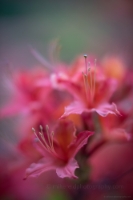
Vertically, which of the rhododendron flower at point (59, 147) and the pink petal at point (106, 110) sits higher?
the pink petal at point (106, 110)

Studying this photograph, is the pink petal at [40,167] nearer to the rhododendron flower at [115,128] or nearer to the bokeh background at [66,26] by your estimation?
the rhododendron flower at [115,128]

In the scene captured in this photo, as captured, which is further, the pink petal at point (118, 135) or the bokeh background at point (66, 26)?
the bokeh background at point (66, 26)

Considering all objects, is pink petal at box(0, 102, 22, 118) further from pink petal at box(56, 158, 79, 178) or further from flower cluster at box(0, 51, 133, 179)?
pink petal at box(56, 158, 79, 178)

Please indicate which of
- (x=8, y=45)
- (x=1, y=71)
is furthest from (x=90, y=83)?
(x=8, y=45)

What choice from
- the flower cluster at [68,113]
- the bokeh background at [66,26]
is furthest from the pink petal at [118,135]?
the bokeh background at [66,26]

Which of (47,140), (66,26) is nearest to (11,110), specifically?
(47,140)

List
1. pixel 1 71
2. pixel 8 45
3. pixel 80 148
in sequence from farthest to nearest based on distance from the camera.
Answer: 1. pixel 8 45
2. pixel 1 71
3. pixel 80 148

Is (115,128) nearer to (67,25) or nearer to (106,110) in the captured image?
(106,110)

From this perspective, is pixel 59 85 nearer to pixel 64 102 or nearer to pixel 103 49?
pixel 64 102
